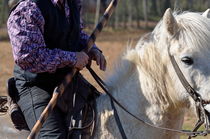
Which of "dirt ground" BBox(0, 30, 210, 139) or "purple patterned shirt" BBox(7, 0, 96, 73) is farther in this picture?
"dirt ground" BBox(0, 30, 210, 139)

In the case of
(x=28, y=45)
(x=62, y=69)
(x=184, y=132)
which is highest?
(x=28, y=45)

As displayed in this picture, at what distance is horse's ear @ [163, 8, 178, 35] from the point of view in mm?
3961

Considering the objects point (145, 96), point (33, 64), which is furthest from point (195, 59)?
point (33, 64)

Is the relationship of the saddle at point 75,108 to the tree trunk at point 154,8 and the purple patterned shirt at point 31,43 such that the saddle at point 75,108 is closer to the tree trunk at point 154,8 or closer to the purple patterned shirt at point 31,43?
the purple patterned shirt at point 31,43

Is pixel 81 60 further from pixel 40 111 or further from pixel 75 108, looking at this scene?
pixel 40 111

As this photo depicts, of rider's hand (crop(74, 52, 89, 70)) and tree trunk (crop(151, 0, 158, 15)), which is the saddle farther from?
tree trunk (crop(151, 0, 158, 15))

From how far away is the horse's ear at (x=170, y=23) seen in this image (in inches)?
156

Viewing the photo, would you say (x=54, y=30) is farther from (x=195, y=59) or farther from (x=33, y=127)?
(x=195, y=59)

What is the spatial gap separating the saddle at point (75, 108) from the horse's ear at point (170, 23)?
0.83m

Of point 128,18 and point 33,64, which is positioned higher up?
point 33,64

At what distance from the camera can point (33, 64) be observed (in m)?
4.01

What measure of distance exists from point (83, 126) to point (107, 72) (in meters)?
0.58

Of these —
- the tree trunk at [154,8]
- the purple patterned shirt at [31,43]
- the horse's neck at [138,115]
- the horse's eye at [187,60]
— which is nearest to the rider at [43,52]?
the purple patterned shirt at [31,43]

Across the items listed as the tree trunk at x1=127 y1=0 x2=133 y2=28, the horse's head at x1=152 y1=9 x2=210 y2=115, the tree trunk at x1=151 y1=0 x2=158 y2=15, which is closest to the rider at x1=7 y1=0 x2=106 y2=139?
the horse's head at x1=152 y1=9 x2=210 y2=115
